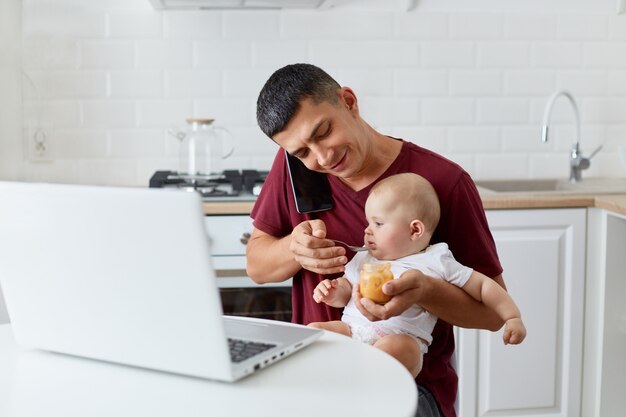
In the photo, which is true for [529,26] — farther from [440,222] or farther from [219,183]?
[440,222]

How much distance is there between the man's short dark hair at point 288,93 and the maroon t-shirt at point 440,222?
8.5 inches

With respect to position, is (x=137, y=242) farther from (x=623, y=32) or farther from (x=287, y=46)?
(x=623, y=32)

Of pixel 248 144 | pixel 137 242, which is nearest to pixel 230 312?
pixel 248 144

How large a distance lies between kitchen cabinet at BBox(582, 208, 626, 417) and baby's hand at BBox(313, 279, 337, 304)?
1.46 metres

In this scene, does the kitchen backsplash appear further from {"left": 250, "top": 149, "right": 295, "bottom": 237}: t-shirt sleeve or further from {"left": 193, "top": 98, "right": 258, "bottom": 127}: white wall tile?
{"left": 250, "top": 149, "right": 295, "bottom": 237}: t-shirt sleeve

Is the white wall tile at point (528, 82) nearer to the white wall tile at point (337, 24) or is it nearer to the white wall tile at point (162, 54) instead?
the white wall tile at point (337, 24)

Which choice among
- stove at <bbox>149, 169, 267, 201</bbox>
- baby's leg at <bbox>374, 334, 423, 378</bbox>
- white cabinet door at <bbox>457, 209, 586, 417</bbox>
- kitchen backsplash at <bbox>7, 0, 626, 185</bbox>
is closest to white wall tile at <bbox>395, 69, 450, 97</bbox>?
kitchen backsplash at <bbox>7, 0, 626, 185</bbox>

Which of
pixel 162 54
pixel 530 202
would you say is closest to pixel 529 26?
pixel 530 202

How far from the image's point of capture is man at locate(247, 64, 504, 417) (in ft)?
5.50

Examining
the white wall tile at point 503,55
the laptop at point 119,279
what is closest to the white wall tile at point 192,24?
the white wall tile at point 503,55

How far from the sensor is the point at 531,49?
11.3ft

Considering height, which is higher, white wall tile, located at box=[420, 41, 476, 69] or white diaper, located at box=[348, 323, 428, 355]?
white wall tile, located at box=[420, 41, 476, 69]

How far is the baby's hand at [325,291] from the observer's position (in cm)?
167

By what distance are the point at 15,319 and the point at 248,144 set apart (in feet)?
6.97
